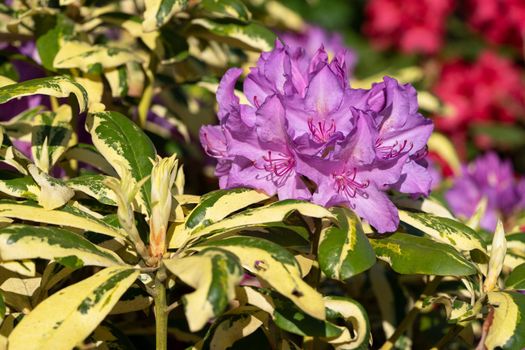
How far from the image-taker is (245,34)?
1.26m

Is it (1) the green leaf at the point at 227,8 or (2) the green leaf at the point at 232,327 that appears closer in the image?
(2) the green leaf at the point at 232,327

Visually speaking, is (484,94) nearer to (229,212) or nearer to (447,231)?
(447,231)

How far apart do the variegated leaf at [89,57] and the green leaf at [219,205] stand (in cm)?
31

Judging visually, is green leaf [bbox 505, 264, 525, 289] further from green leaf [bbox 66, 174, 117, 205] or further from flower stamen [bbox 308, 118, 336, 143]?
green leaf [bbox 66, 174, 117, 205]

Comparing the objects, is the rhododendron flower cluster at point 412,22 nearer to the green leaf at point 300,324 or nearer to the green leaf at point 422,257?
the green leaf at point 422,257

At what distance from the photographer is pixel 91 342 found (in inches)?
38.0

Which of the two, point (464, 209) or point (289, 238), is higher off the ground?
point (289, 238)

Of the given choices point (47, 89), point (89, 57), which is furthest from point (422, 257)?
point (89, 57)

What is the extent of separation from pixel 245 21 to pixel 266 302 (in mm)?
528

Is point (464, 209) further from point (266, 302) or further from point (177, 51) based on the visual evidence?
point (266, 302)

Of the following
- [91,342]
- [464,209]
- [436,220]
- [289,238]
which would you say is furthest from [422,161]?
[464,209]

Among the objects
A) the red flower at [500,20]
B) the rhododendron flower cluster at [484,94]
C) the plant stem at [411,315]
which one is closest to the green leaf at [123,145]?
the plant stem at [411,315]

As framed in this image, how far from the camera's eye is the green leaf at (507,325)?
0.85 m

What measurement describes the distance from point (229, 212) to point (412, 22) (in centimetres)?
302
